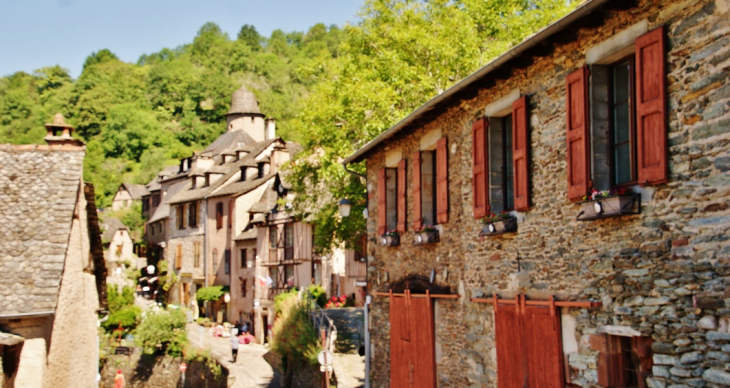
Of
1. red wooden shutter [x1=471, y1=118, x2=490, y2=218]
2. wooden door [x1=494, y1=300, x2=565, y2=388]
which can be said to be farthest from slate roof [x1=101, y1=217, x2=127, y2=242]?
wooden door [x1=494, y1=300, x2=565, y2=388]

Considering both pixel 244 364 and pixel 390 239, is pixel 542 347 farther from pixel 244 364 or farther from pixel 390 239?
pixel 244 364

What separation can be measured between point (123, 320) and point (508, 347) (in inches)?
1238

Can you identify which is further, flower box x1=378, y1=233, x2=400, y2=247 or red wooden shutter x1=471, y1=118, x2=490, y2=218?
flower box x1=378, y1=233, x2=400, y2=247

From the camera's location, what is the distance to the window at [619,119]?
7.46 m

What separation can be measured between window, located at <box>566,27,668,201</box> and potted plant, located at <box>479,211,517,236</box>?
5.38 ft

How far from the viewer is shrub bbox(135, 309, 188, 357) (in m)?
34.4

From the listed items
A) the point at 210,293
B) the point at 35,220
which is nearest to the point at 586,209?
the point at 35,220

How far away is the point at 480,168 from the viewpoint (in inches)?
453

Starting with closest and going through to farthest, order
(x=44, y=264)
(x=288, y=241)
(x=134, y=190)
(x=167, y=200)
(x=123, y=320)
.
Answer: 1. (x=44, y=264)
2. (x=123, y=320)
3. (x=288, y=241)
4. (x=167, y=200)
5. (x=134, y=190)

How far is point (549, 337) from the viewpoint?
9.49m

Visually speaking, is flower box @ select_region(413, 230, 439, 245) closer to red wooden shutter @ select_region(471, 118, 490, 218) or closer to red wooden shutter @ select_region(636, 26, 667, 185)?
red wooden shutter @ select_region(471, 118, 490, 218)

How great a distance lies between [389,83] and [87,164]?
67.2 metres

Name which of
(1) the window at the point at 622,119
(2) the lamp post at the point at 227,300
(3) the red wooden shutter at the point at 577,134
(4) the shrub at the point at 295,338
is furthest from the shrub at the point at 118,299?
(1) the window at the point at 622,119

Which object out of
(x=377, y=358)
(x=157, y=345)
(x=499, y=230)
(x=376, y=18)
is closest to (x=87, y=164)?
(x=157, y=345)
